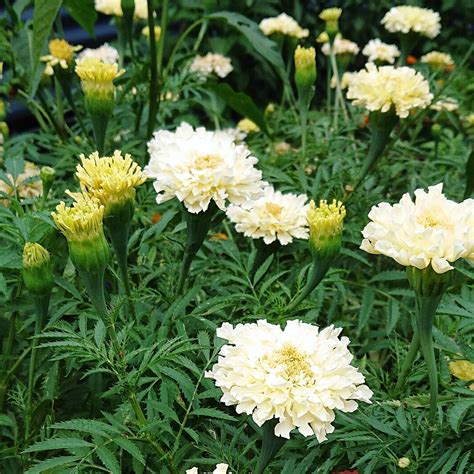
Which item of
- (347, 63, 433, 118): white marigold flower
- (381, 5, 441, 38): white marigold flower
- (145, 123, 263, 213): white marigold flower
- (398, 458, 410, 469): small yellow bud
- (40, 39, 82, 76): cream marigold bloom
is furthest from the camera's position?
(381, 5, 441, 38): white marigold flower

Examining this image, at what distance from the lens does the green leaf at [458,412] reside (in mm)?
807

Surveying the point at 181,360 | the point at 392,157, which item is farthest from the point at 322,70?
the point at 181,360

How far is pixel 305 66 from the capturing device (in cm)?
135

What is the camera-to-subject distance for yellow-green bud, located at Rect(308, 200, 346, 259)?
0.88m

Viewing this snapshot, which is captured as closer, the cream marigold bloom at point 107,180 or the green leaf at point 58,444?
the green leaf at point 58,444

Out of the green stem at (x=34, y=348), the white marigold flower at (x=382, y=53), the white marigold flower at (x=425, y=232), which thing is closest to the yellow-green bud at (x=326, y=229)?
the white marigold flower at (x=425, y=232)

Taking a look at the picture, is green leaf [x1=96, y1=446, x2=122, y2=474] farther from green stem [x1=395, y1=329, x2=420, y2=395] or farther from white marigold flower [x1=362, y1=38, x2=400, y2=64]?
white marigold flower [x1=362, y1=38, x2=400, y2=64]

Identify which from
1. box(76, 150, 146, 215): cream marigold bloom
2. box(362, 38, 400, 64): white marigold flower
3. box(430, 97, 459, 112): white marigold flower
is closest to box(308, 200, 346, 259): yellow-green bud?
box(76, 150, 146, 215): cream marigold bloom

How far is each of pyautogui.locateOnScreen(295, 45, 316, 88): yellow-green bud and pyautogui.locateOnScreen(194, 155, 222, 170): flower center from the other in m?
0.42

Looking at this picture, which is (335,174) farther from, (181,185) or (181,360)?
(181,360)

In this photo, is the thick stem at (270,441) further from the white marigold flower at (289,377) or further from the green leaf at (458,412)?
the green leaf at (458,412)

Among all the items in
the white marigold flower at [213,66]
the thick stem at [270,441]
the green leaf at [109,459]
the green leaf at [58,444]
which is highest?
the thick stem at [270,441]

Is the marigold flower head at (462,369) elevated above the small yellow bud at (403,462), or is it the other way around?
the small yellow bud at (403,462)

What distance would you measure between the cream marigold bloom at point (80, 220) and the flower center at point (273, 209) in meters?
0.37
